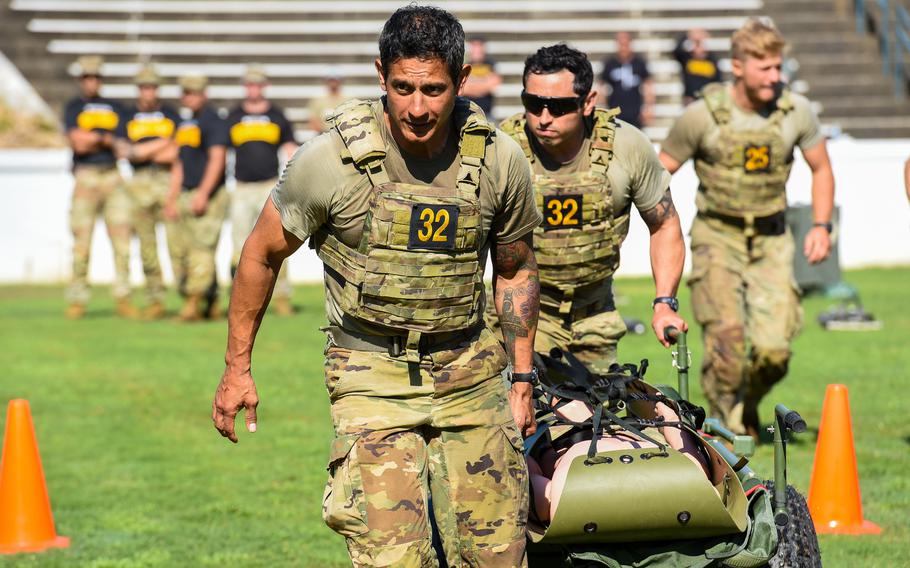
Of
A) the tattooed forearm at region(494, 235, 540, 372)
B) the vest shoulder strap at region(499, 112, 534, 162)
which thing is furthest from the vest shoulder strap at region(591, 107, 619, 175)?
the tattooed forearm at region(494, 235, 540, 372)

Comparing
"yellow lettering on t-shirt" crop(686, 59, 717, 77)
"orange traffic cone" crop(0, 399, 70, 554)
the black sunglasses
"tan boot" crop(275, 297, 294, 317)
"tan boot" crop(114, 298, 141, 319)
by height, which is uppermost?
the black sunglasses

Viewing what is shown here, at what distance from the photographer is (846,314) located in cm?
1560

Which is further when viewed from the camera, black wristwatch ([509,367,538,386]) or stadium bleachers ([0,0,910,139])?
stadium bleachers ([0,0,910,139])

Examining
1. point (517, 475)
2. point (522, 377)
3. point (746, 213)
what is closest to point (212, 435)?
point (746, 213)

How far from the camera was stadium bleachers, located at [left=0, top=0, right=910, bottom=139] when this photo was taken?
27031 mm

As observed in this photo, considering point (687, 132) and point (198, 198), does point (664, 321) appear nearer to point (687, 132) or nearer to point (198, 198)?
point (687, 132)

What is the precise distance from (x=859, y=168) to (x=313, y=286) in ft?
25.9

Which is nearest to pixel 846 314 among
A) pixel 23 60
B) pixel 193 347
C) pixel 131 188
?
pixel 193 347

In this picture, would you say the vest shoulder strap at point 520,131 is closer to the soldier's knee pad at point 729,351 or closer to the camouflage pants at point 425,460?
the camouflage pants at point 425,460

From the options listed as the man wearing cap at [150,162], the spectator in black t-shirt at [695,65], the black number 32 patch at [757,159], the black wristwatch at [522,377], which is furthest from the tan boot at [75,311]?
the black wristwatch at [522,377]

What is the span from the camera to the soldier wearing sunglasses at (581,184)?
21.4 feet

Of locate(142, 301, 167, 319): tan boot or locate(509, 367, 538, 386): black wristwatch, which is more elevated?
locate(509, 367, 538, 386): black wristwatch

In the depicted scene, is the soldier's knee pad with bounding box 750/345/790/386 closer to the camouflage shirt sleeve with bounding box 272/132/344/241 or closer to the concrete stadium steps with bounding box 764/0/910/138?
the camouflage shirt sleeve with bounding box 272/132/344/241

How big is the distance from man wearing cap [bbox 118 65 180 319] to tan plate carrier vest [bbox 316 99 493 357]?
12760 mm
